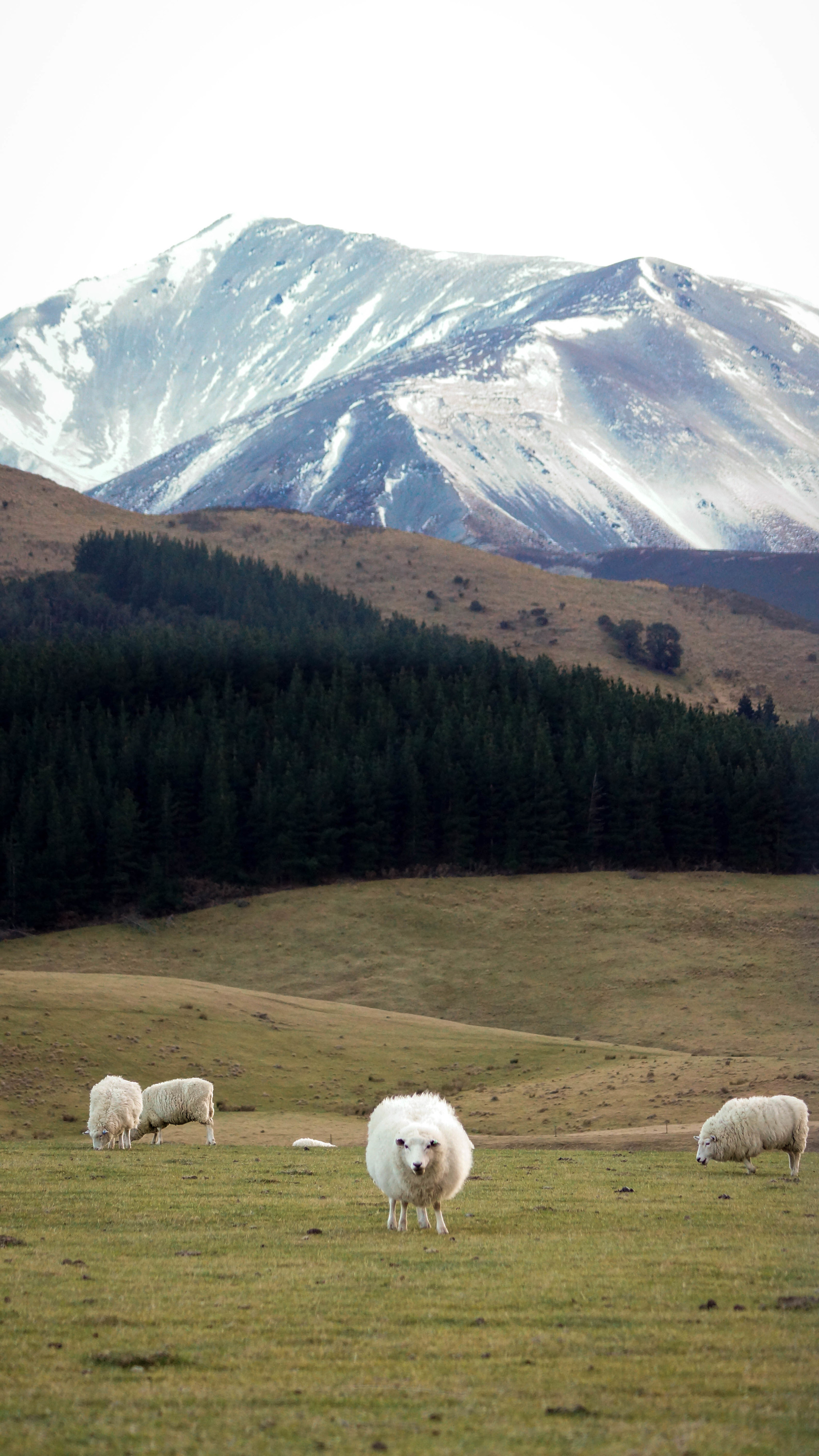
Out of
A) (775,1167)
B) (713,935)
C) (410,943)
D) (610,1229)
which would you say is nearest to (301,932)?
(410,943)

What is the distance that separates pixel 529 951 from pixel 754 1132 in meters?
50.4

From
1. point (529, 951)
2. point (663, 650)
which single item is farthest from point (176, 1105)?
point (663, 650)

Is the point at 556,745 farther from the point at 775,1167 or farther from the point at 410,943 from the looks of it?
the point at 775,1167

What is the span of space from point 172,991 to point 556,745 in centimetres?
5450

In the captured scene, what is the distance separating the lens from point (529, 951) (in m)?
75.6

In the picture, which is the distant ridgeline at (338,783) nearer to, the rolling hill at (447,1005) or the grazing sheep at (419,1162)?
the rolling hill at (447,1005)

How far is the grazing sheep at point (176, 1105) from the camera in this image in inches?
1241

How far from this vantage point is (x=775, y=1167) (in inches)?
1043

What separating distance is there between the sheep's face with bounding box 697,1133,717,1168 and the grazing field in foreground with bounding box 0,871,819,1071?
30637 mm

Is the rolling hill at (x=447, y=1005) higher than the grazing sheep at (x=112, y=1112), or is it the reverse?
the grazing sheep at (x=112, y=1112)

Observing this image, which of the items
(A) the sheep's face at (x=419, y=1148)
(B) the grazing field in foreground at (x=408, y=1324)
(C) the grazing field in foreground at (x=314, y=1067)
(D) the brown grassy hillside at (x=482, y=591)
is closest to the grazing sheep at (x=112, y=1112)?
(C) the grazing field in foreground at (x=314, y=1067)

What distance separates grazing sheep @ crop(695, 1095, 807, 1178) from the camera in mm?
24719

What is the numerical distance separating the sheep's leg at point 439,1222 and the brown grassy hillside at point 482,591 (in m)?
122

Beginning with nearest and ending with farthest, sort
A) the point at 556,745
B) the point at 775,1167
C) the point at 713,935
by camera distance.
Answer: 1. the point at 775,1167
2. the point at 713,935
3. the point at 556,745
